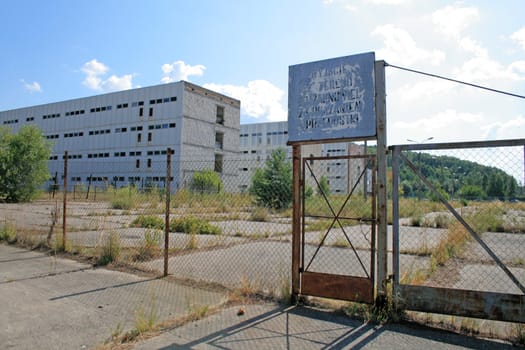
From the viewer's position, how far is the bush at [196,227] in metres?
13.7

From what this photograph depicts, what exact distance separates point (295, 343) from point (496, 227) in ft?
55.5

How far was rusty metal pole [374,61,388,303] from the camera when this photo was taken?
15.7ft

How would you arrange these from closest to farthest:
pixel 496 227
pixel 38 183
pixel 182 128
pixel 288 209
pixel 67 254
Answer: pixel 67 254 → pixel 496 227 → pixel 288 209 → pixel 38 183 → pixel 182 128

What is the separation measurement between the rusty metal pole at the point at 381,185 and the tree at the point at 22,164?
34516mm

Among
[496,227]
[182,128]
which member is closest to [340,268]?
[496,227]

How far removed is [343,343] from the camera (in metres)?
3.93

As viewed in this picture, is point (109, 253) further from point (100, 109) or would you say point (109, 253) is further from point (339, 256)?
point (100, 109)

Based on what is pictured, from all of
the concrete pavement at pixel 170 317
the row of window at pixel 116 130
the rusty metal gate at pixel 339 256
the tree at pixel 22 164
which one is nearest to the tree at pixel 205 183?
the rusty metal gate at pixel 339 256

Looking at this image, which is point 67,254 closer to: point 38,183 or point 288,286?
point 288,286

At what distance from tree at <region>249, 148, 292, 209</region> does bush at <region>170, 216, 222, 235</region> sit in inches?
290

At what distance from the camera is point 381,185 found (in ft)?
16.1

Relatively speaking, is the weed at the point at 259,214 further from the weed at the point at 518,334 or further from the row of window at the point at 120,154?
the row of window at the point at 120,154

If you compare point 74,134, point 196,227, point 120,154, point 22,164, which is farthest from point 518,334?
point 74,134

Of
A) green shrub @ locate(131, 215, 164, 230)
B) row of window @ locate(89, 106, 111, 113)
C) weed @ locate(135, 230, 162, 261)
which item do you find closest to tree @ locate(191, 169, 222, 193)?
green shrub @ locate(131, 215, 164, 230)
